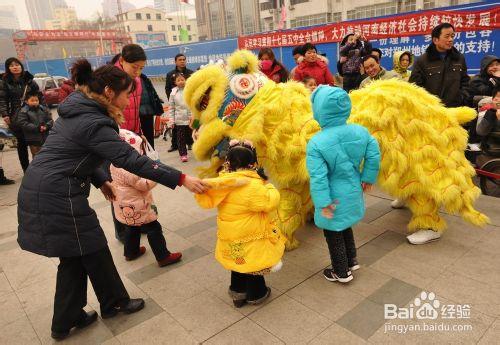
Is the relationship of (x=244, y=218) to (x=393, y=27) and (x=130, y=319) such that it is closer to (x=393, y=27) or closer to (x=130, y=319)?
(x=130, y=319)

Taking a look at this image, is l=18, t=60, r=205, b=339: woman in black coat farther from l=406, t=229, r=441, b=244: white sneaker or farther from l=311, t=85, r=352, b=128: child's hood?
l=406, t=229, r=441, b=244: white sneaker

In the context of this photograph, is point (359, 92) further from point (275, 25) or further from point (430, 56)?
point (275, 25)

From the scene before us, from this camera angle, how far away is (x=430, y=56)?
13.4ft

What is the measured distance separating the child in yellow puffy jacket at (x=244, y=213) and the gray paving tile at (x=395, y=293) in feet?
2.36

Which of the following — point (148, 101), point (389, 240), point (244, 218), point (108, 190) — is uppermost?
point (148, 101)

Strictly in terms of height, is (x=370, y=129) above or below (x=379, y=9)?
below

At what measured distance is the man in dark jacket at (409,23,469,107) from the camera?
13.3 ft

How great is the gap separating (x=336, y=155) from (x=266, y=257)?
0.78 metres

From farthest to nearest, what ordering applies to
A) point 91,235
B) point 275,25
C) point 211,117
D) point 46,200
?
point 275,25, point 211,117, point 91,235, point 46,200

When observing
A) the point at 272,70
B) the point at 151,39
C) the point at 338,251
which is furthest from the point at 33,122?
the point at 151,39

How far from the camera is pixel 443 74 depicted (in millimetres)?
4066

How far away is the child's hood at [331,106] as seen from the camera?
7.93ft

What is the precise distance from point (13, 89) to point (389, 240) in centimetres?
569

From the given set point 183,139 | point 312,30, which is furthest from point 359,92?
point 312,30
